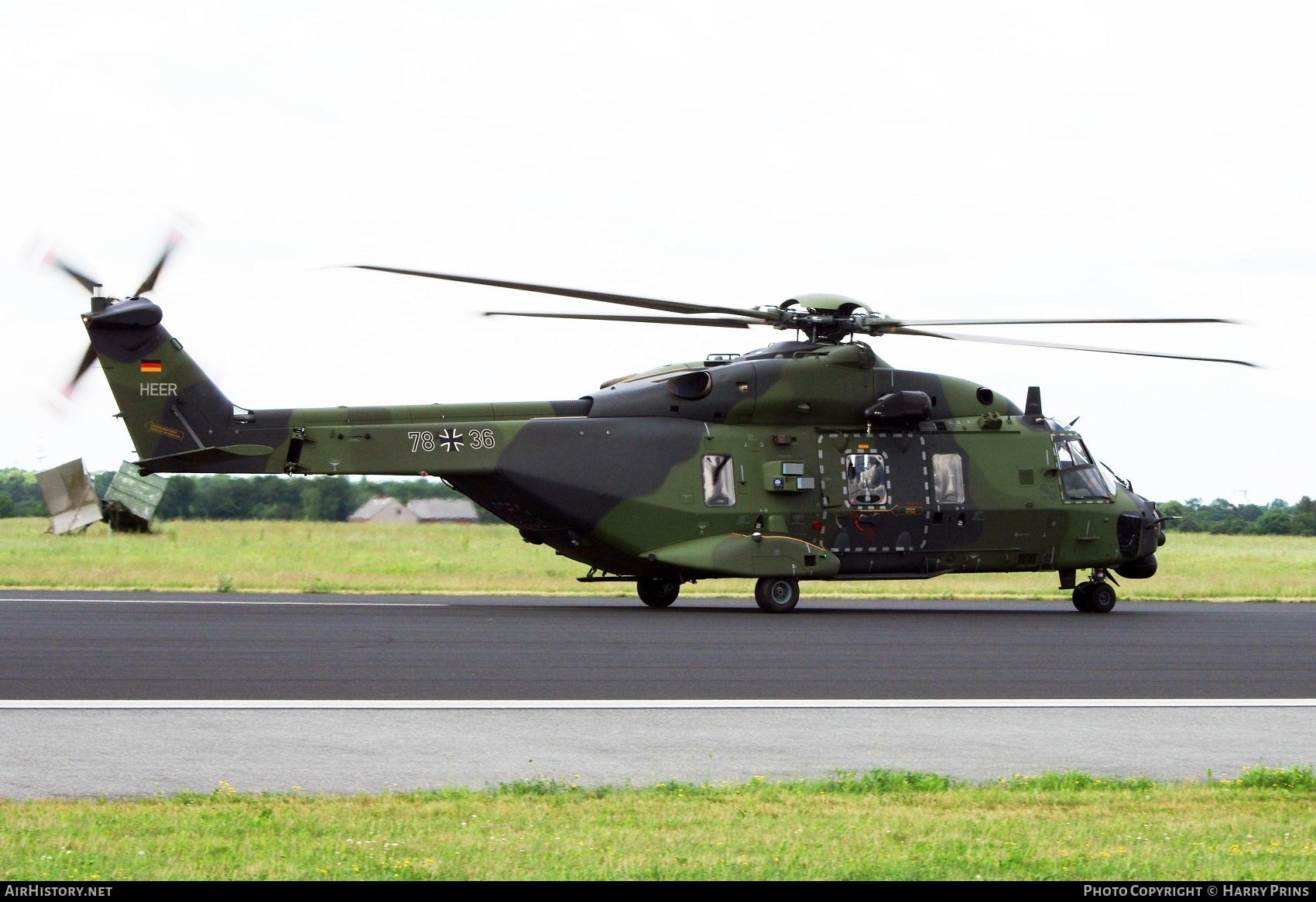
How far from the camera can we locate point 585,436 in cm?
2358

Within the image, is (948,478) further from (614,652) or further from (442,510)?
(442,510)

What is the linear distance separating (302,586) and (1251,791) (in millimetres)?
23690

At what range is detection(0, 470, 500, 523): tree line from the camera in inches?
2567

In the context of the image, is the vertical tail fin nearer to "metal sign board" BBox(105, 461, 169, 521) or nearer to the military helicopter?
the military helicopter

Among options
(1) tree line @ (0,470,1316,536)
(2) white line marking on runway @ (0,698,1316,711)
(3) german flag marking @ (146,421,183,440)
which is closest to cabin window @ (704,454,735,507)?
(3) german flag marking @ (146,421,183,440)

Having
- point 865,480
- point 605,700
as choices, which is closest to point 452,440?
point 865,480

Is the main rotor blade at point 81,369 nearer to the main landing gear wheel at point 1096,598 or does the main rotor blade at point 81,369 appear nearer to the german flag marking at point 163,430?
the german flag marking at point 163,430

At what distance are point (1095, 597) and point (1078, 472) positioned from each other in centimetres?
230

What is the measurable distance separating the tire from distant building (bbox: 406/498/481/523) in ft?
117

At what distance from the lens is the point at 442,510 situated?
221 ft

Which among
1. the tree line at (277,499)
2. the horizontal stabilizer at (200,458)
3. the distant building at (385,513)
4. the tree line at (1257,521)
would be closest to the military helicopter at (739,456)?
the horizontal stabilizer at (200,458)

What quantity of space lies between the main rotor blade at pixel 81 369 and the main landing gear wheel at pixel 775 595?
36.7 feet
